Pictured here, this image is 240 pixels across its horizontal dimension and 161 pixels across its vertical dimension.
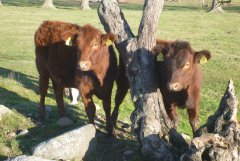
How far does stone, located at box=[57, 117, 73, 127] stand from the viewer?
30.6 ft

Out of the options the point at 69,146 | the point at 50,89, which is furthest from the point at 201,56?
the point at 50,89

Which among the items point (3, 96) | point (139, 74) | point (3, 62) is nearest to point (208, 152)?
point (139, 74)

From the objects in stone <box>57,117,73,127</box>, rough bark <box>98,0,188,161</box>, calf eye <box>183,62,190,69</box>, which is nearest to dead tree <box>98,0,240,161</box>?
rough bark <box>98,0,188,161</box>

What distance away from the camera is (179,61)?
8219 millimetres

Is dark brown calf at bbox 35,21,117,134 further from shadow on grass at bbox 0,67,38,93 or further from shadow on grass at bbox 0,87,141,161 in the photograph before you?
shadow on grass at bbox 0,67,38,93

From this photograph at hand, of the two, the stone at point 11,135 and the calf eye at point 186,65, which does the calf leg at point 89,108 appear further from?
the calf eye at point 186,65

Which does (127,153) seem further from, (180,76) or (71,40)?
(71,40)

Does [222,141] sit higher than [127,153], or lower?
higher

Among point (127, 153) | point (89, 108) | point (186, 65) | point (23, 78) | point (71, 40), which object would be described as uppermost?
point (71, 40)

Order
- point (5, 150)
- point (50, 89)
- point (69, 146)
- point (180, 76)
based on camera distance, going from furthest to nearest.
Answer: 1. point (50, 89)
2. point (180, 76)
3. point (5, 150)
4. point (69, 146)

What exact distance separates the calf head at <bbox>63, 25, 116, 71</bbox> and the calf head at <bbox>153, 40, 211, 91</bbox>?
100cm

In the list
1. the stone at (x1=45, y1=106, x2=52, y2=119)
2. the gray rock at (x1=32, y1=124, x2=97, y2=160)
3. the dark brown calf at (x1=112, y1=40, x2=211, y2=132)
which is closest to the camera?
the gray rock at (x1=32, y1=124, x2=97, y2=160)

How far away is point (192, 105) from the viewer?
28.7ft

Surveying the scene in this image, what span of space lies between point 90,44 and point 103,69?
0.59 m
